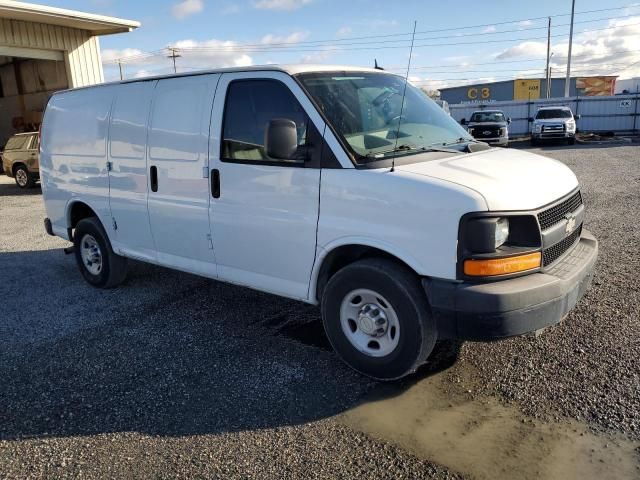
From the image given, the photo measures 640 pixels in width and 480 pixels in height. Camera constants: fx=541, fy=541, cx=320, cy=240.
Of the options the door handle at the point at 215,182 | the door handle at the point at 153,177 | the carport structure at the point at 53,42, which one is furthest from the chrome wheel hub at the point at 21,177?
the door handle at the point at 215,182

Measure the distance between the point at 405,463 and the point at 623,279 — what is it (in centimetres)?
380

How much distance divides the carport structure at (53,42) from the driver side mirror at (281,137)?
14121 mm

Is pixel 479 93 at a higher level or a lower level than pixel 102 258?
higher

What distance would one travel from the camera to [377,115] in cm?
419

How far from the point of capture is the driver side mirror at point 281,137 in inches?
146

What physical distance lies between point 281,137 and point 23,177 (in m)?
15.7

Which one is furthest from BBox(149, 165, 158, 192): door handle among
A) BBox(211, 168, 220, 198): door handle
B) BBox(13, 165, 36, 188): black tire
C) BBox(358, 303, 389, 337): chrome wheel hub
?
BBox(13, 165, 36, 188): black tire

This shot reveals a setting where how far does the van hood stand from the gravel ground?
126 cm

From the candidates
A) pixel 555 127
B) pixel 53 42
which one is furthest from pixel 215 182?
pixel 555 127

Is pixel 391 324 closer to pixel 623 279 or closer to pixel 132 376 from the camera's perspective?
pixel 132 376

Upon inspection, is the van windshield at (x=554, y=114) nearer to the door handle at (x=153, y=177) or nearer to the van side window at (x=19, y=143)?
the van side window at (x=19, y=143)

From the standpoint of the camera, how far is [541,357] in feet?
13.2

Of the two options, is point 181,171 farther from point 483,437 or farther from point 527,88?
point 527,88

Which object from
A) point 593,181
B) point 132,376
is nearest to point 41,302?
point 132,376
